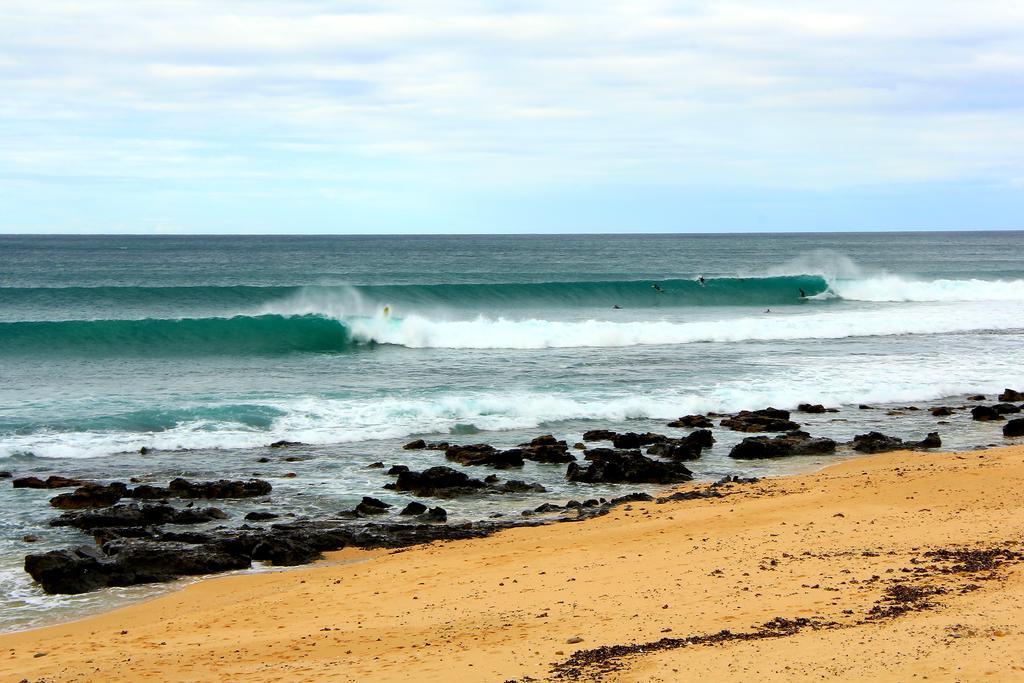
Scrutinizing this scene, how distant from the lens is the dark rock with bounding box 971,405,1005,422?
19594 millimetres

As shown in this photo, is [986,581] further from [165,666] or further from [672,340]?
[672,340]

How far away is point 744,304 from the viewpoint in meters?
48.4

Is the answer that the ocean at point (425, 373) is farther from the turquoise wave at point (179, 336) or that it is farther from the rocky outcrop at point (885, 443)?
the rocky outcrop at point (885, 443)

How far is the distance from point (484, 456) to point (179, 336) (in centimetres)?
1892

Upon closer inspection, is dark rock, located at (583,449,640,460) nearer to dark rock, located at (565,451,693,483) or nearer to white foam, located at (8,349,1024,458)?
dark rock, located at (565,451,693,483)

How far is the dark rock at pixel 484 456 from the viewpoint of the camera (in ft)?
52.4

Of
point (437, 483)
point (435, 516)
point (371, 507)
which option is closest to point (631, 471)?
point (437, 483)

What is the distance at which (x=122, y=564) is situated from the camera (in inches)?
419

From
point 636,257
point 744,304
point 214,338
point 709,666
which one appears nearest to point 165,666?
point 709,666

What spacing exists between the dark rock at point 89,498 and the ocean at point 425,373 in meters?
0.31

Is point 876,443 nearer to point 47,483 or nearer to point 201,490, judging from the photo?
point 201,490

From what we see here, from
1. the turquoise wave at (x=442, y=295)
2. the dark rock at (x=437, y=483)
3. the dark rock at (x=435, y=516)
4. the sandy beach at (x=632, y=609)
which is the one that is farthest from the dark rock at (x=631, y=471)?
the turquoise wave at (x=442, y=295)

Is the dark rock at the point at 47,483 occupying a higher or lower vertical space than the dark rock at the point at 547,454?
lower

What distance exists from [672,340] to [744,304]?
16.3m
